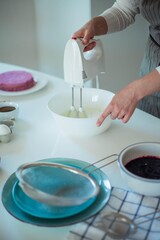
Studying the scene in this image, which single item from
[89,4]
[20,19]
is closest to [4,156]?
[89,4]

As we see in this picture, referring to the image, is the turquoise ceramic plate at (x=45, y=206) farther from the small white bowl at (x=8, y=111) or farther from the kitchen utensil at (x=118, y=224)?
the small white bowl at (x=8, y=111)

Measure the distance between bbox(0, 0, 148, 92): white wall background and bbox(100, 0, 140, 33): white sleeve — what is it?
721 mm

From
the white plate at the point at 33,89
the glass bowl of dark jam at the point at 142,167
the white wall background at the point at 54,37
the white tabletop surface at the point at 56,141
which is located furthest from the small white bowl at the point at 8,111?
the white wall background at the point at 54,37

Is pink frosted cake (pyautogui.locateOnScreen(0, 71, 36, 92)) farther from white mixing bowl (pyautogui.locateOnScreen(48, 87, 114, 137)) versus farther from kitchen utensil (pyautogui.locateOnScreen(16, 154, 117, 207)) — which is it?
kitchen utensil (pyautogui.locateOnScreen(16, 154, 117, 207))

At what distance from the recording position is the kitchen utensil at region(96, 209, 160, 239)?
60 centimetres

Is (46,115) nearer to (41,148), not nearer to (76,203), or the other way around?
(41,148)

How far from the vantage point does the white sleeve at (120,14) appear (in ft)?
4.26

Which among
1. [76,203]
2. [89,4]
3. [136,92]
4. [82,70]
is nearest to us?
[76,203]

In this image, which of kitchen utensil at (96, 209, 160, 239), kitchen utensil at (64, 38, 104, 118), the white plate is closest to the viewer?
kitchen utensil at (96, 209, 160, 239)

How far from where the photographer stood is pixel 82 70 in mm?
969

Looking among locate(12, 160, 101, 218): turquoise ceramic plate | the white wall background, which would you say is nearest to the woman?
locate(12, 160, 101, 218): turquoise ceramic plate

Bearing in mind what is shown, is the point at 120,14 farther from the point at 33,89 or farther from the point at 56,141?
the point at 56,141

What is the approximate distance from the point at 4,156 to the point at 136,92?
37cm

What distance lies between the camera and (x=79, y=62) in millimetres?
965
